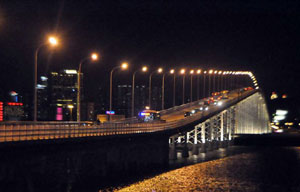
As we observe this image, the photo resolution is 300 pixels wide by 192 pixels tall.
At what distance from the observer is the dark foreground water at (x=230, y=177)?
2201 inches

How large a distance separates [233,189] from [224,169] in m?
18.7

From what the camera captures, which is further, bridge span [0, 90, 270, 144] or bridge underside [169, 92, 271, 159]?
bridge underside [169, 92, 271, 159]

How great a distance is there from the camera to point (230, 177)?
215 ft

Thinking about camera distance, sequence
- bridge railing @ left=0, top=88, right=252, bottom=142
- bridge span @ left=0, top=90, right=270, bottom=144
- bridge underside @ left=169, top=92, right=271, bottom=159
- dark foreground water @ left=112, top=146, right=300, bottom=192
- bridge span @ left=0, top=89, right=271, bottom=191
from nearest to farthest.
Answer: bridge span @ left=0, top=89, right=271, bottom=191 → bridge railing @ left=0, top=88, right=252, bottom=142 → bridge span @ left=0, top=90, right=270, bottom=144 → dark foreground water @ left=112, top=146, right=300, bottom=192 → bridge underside @ left=169, top=92, right=271, bottom=159

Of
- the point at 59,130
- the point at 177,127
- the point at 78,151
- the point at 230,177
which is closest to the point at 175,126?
the point at 177,127

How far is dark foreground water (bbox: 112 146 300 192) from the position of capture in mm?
55900

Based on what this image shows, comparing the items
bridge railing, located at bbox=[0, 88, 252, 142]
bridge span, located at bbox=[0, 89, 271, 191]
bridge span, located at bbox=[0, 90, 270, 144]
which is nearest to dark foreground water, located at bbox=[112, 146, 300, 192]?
bridge span, located at bbox=[0, 89, 271, 191]

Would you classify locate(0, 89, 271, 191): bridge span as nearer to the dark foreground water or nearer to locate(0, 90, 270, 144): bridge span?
locate(0, 90, 270, 144): bridge span

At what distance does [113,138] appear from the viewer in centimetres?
5475

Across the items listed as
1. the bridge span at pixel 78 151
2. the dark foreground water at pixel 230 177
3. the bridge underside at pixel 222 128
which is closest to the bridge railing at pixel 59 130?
the bridge span at pixel 78 151

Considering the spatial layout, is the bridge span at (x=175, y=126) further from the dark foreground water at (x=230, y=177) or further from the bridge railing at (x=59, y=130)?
the dark foreground water at (x=230, y=177)

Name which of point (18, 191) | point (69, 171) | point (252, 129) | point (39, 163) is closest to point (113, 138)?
point (69, 171)

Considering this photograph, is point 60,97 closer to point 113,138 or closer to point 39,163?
point 113,138

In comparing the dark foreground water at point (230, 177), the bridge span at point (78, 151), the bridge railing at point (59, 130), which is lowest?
the dark foreground water at point (230, 177)
